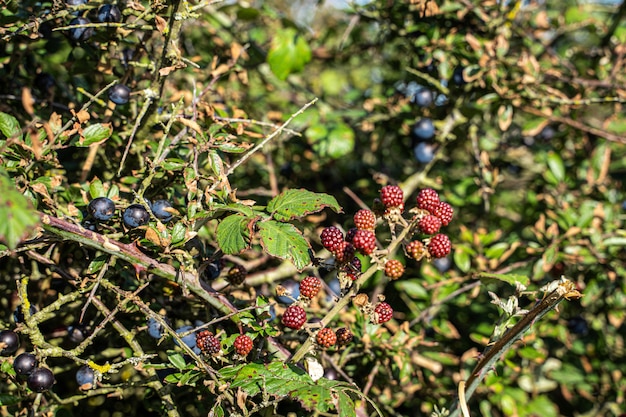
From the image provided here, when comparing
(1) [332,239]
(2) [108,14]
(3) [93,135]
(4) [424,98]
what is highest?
(2) [108,14]

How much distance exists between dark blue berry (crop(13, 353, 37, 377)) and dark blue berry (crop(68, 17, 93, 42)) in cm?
77

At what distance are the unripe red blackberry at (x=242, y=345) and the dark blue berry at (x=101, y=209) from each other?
0.38 m

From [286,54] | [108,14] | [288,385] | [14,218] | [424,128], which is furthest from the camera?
[286,54]

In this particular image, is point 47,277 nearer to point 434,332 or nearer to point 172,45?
point 172,45

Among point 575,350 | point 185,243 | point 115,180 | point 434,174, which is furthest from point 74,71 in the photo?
point 575,350

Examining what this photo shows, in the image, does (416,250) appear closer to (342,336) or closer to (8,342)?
(342,336)

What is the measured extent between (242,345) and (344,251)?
0.28 metres

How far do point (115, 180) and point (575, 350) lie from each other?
2013mm

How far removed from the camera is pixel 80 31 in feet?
4.62

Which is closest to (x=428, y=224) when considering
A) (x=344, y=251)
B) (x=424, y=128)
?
(x=344, y=251)

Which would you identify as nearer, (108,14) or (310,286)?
(310,286)

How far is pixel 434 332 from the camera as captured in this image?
2031 millimetres

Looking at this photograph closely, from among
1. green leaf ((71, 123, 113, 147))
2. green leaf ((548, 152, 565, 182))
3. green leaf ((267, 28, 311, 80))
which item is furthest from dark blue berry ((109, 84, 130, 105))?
green leaf ((548, 152, 565, 182))

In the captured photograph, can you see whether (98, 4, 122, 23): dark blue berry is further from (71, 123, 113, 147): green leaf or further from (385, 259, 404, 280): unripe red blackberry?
(385, 259, 404, 280): unripe red blackberry
